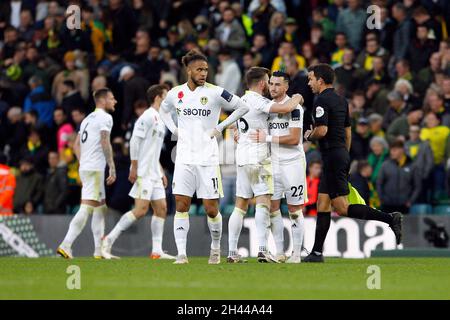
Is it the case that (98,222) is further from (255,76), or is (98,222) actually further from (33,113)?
(33,113)

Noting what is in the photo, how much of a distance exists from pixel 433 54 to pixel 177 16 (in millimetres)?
7029

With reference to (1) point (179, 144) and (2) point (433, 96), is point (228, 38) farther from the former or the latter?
(1) point (179, 144)

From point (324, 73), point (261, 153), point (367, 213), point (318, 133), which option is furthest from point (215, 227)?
point (324, 73)

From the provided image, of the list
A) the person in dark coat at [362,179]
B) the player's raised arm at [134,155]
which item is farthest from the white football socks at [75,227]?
the person in dark coat at [362,179]

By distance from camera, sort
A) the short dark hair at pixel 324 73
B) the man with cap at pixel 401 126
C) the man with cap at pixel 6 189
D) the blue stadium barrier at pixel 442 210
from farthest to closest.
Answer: the man with cap at pixel 6 189 → the man with cap at pixel 401 126 → the blue stadium barrier at pixel 442 210 → the short dark hair at pixel 324 73

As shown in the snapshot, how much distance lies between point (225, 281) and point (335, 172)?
350 centimetres

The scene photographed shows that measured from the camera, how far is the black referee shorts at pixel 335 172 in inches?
613

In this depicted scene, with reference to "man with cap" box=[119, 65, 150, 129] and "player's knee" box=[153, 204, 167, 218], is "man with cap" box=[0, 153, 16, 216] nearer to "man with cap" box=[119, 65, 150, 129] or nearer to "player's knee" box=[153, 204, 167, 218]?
"man with cap" box=[119, 65, 150, 129]

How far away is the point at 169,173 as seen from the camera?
23000 mm

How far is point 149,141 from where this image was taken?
60.7 feet

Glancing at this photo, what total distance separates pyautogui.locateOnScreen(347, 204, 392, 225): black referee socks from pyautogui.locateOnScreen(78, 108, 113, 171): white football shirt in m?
4.42

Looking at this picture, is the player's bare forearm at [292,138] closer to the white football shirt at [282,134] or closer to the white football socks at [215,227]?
the white football shirt at [282,134]

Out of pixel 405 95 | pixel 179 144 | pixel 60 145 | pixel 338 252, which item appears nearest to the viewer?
pixel 179 144
